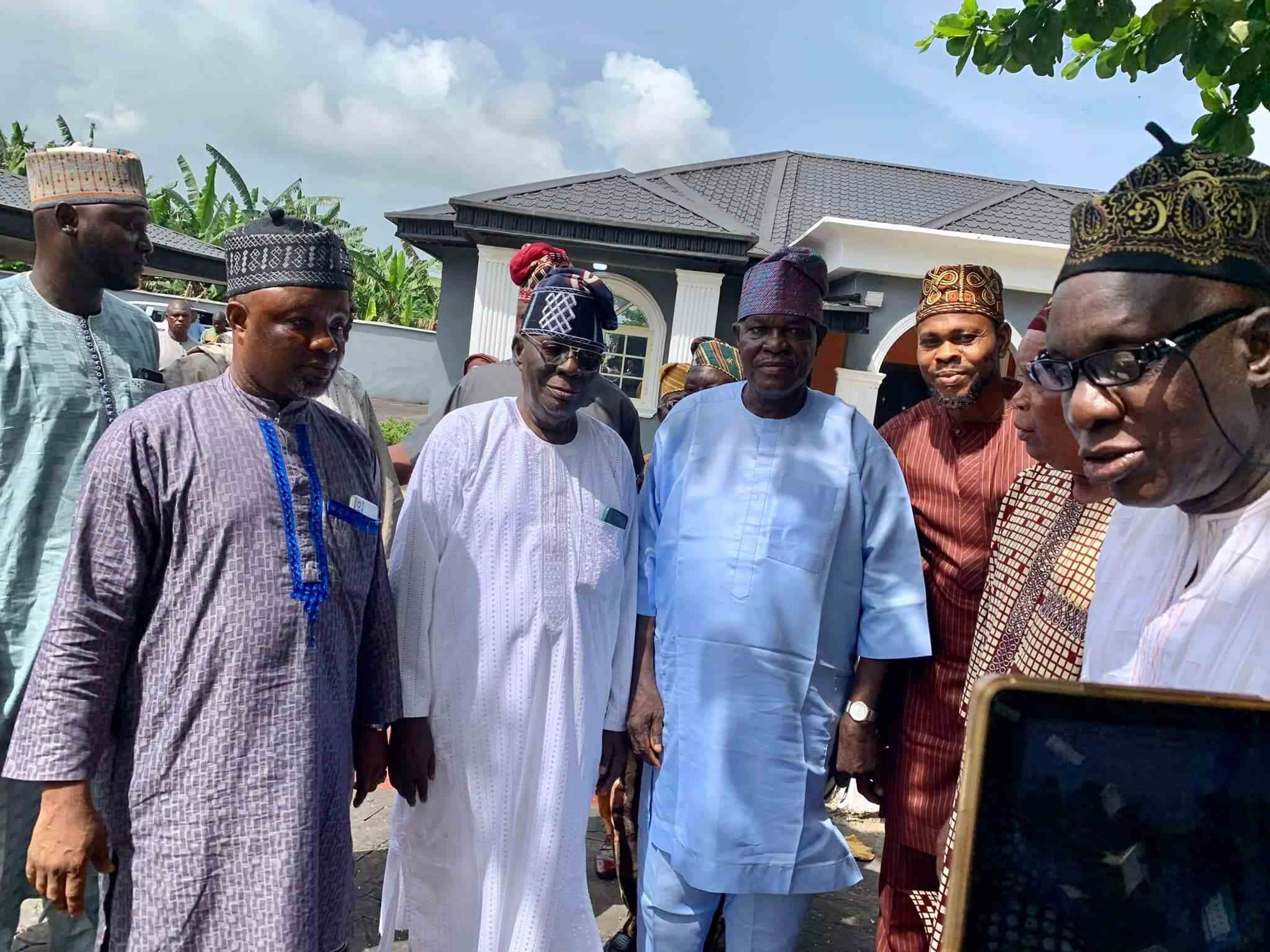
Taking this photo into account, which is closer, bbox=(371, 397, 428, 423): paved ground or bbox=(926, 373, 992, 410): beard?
bbox=(926, 373, 992, 410): beard

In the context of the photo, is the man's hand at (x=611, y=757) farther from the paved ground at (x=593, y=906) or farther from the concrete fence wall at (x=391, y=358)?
the concrete fence wall at (x=391, y=358)

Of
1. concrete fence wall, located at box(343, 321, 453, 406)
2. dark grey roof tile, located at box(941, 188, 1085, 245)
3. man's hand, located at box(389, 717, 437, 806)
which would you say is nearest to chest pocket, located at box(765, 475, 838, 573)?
man's hand, located at box(389, 717, 437, 806)

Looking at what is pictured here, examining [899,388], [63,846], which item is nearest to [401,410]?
[899,388]

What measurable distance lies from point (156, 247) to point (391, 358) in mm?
9519

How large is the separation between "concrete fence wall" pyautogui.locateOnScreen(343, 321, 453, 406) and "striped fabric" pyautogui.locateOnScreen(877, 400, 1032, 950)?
59.6 feet

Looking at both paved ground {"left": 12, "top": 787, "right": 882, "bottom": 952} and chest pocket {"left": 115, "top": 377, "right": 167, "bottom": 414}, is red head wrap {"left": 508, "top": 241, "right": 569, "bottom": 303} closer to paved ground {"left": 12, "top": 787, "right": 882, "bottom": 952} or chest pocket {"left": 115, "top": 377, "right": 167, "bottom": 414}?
chest pocket {"left": 115, "top": 377, "right": 167, "bottom": 414}

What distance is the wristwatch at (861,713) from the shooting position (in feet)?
8.76

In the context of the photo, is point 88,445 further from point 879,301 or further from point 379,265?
point 379,265

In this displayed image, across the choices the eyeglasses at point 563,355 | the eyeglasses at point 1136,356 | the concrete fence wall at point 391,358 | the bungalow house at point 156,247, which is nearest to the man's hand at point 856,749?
the eyeglasses at point 563,355

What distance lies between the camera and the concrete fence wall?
2014cm

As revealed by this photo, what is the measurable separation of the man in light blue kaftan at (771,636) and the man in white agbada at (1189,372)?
149 cm

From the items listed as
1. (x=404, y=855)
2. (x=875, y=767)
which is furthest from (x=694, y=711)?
(x=404, y=855)

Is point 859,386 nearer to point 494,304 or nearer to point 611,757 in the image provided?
point 494,304

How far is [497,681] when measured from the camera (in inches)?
100
